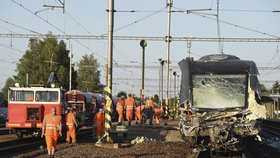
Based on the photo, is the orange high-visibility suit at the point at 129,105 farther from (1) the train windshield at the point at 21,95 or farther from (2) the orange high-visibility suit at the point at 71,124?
(1) the train windshield at the point at 21,95

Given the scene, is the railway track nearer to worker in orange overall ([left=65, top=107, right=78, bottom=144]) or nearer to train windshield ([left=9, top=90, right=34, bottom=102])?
worker in orange overall ([left=65, top=107, right=78, bottom=144])

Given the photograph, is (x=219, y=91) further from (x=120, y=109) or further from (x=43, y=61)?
(x=43, y=61)

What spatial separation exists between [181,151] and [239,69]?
412cm

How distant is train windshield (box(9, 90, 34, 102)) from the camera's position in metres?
23.7

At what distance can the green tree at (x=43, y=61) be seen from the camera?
263ft

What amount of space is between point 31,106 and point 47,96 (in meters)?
0.85

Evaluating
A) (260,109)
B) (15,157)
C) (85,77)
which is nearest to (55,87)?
(15,157)

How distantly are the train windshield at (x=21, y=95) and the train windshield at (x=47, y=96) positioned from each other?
0.32 meters

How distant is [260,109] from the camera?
16766mm

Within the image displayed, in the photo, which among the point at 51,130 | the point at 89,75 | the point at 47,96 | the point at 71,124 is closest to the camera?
the point at 51,130

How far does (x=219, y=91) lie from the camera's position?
57.4ft

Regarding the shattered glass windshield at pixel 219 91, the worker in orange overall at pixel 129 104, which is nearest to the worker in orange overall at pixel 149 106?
the worker in orange overall at pixel 129 104

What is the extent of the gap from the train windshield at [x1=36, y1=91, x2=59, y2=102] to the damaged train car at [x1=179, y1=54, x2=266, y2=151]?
25.4ft

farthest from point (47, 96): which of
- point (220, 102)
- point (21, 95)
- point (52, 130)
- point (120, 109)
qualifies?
point (220, 102)
